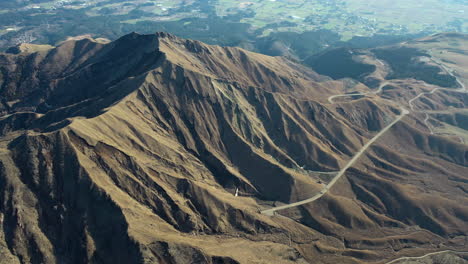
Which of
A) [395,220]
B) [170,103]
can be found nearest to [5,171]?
[170,103]

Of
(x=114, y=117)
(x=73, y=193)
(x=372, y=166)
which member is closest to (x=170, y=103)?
(x=114, y=117)

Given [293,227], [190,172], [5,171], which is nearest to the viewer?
[5,171]

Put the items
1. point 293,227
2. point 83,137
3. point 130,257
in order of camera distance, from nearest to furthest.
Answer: point 130,257
point 83,137
point 293,227

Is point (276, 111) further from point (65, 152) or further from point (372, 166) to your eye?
point (65, 152)

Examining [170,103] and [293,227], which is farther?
[170,103]


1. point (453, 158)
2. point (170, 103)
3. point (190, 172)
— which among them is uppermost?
point (170, 103)

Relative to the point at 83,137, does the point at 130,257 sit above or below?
below

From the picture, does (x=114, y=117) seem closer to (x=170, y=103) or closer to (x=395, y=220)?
(x=170, y=103)
